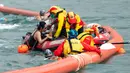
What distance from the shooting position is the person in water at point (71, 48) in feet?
39.9

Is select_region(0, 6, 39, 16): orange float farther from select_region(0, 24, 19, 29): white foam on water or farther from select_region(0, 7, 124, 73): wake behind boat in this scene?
select_region(0, 7, 124, 73): wake behind boat

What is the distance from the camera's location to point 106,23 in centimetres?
1877

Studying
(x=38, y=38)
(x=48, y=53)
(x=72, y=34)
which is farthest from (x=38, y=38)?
(x=72, y=34)

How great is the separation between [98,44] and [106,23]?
5.19m

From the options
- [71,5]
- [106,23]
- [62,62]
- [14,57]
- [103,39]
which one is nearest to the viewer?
[62,62]

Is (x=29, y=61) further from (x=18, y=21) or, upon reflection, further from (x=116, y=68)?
(x=18, y=21)

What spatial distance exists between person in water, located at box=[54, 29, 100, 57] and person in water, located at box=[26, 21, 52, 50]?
125 cm

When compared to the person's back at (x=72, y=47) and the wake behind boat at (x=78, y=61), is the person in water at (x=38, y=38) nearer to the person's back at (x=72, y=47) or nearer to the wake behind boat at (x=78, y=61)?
the person's back at (x=72, y=47)

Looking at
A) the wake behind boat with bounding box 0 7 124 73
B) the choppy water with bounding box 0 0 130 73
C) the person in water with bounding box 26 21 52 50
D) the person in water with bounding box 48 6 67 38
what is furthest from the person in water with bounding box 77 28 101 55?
the person in water with bounding box 26 21 52 50

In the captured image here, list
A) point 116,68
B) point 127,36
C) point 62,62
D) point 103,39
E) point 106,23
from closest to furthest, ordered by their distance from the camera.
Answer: point 62,62 < point 116,68 < point 103,39 < point 127,36 < point 106,23

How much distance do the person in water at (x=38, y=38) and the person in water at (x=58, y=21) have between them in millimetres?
298

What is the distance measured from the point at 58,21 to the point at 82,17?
261 inches

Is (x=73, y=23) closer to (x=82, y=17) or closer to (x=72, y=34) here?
(x=72, y=34)

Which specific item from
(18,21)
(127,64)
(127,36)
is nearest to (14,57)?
(127,64)
